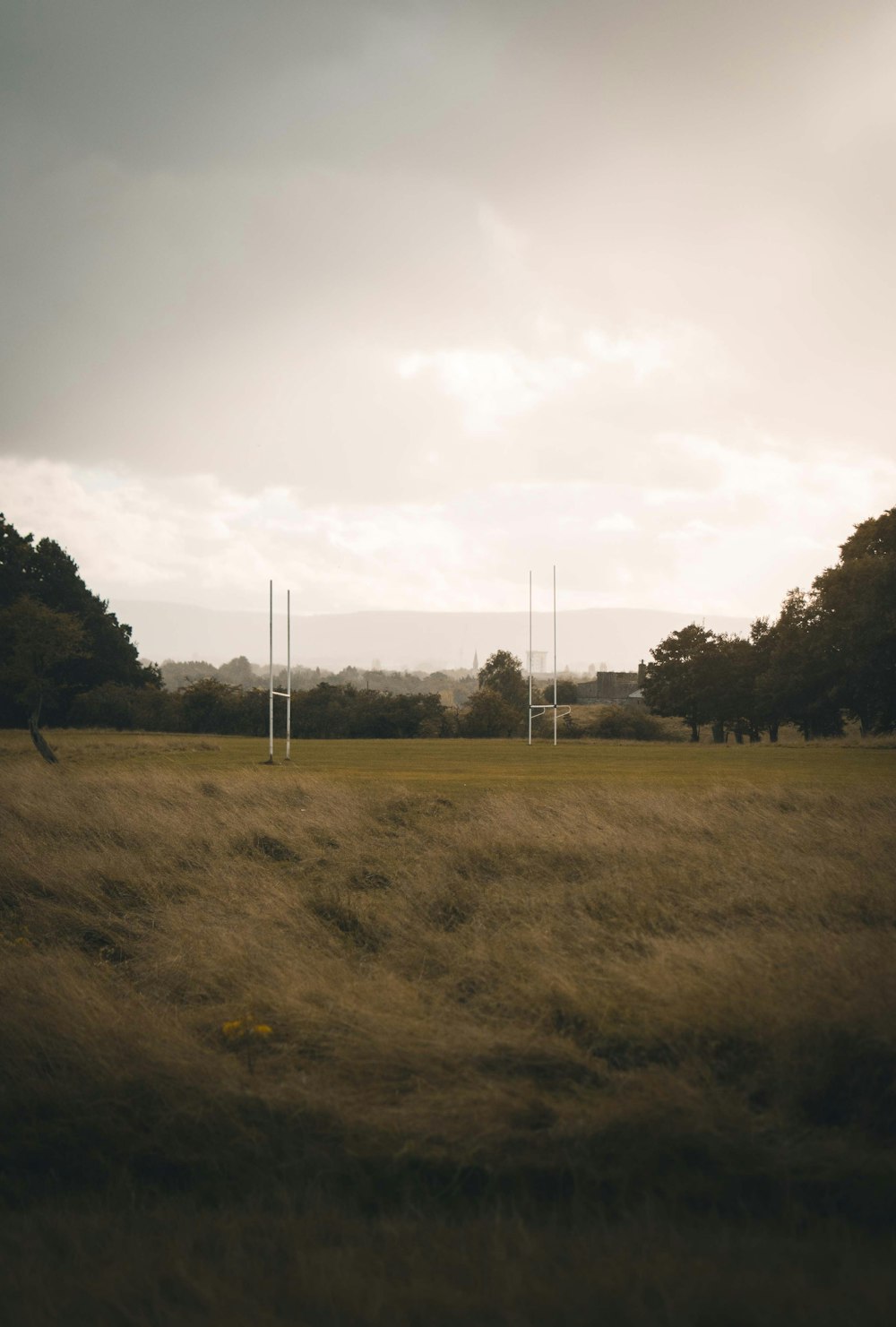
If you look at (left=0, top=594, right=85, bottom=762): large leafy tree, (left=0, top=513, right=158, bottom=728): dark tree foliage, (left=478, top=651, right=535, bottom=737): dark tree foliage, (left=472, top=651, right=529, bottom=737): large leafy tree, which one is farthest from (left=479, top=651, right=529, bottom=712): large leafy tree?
(left=0, top=594, right=85, bottom=762): large leafy tree

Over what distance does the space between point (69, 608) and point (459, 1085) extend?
59.1 meters

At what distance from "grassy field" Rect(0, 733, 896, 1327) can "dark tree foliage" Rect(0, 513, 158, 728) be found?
47.2 metres

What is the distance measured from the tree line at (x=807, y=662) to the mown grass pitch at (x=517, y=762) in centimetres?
591

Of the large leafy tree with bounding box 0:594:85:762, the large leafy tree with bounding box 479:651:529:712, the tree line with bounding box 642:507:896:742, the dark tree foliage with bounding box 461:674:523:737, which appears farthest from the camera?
the large leafy tree with bounding box 479:651:529:712

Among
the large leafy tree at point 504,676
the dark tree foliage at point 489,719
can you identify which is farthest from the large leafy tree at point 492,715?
the large leafy tree at point 504,676

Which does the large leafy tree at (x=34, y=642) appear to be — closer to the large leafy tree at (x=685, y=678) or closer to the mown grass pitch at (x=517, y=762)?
the mown grass pitch at (x=517, y=762)

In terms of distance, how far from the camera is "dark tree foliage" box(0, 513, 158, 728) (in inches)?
2253

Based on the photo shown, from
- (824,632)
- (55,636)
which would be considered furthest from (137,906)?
(824,632)

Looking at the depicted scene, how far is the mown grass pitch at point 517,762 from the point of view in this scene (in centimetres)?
2069

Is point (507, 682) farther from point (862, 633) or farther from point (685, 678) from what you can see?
point (862, 633)

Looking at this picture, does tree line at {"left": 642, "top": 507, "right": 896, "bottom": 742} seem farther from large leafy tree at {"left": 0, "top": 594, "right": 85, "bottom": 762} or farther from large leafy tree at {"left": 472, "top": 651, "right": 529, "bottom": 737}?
large leafy tree at {"left": 0, "top": 594, "right": 85, "bottom": 762}

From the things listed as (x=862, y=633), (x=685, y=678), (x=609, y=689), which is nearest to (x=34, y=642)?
(x=862, y=633)

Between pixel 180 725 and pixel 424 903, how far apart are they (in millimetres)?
43939

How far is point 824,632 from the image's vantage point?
4116 centimetres
